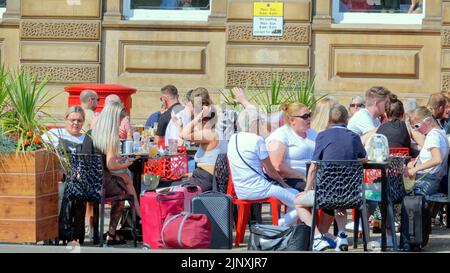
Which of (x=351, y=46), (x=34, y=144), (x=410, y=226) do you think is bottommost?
(x=410, y=226)

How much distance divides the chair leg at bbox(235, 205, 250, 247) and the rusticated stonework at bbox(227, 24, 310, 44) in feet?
23.8

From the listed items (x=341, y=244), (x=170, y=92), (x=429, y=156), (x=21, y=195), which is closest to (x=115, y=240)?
(x=21, y=195)

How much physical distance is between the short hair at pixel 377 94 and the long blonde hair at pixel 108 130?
308 centimetres

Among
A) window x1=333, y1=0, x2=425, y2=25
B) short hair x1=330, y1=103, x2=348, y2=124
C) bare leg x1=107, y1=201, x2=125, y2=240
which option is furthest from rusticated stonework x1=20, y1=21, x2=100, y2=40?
short hair x1=330, y1=103, x2=348, y2=124

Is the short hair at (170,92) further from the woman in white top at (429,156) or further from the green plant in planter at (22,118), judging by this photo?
the green plant in planter at (22,118)

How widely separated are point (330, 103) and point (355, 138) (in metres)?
1.47

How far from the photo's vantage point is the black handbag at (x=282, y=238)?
1002 centimetres

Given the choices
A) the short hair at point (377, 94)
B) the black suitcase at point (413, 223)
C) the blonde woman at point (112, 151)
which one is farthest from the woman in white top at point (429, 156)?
the blonde woman at point (112, 151)

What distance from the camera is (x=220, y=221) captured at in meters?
10.6

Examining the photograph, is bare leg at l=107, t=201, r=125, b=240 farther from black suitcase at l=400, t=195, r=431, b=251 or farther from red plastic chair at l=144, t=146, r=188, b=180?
black suitcase at l=400, t=195, r=431, b=251
